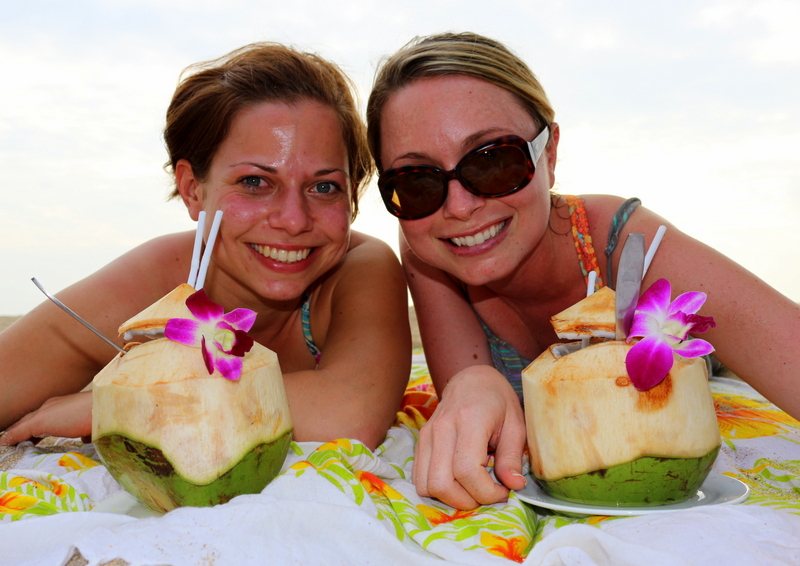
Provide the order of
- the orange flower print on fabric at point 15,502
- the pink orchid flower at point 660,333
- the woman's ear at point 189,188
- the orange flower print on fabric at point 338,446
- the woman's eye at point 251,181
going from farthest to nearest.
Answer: the woman's ear at point 189,188
the woman's eye at point 251,181
the orange flower print on fabric at point 338,446
the orange flower print on fabric at point 15,502
the pink orchid flower at point 660,333

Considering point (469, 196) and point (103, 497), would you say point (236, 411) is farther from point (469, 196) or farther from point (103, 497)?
point (469, 196)

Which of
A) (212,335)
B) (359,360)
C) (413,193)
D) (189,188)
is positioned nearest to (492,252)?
(413,193)

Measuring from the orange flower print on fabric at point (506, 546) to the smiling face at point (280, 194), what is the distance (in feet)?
4.36

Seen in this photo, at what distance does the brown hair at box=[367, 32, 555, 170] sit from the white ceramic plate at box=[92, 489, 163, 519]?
143 centimetres

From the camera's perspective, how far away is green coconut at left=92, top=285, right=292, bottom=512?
4.20 feet

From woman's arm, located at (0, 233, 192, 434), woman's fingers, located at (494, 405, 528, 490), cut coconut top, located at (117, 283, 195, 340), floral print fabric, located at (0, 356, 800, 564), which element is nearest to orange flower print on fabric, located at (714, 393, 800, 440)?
floral print fabric, located at (0, 356, 800, 564)

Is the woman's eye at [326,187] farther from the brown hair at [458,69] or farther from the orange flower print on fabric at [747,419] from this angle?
the orange flower print on fabric at [747,419]

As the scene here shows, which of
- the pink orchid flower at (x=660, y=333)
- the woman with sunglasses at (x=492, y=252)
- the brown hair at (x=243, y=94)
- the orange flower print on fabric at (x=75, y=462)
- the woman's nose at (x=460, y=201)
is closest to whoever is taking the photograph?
the pink orchid flower at (x=660, y=333)

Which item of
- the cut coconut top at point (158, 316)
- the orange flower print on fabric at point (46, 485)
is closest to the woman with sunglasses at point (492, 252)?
the cut coconut top at point (158, 316)

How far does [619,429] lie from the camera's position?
131 centimetres

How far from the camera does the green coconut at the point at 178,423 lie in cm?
128

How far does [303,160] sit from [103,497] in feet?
4.03

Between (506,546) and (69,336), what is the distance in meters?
2.00

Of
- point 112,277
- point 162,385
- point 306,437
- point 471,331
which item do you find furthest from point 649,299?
point 112,277
